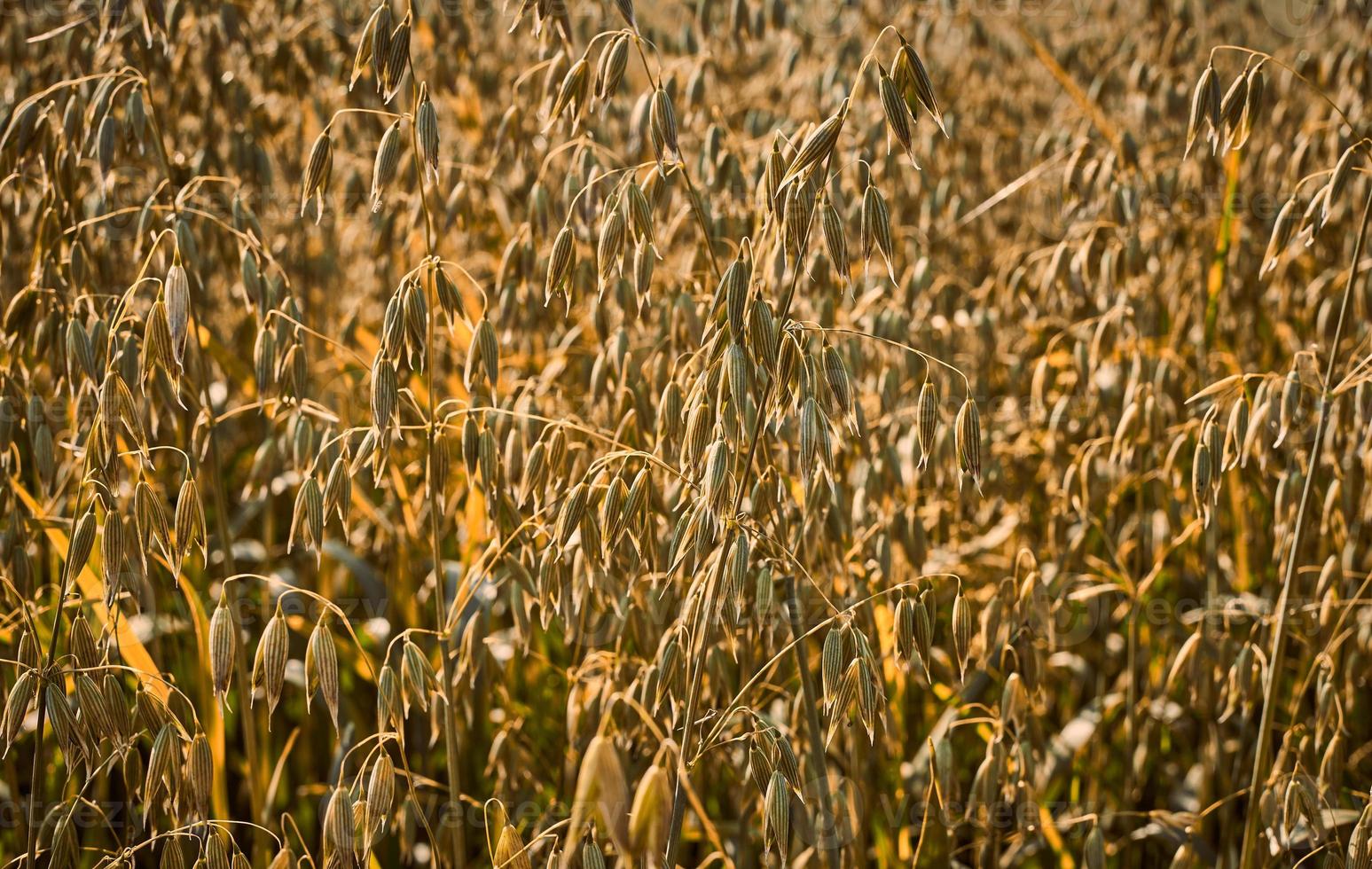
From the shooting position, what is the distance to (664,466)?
1.22 m

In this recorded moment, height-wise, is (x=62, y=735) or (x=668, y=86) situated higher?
(x=668, y=86)

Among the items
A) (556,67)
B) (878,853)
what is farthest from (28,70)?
(878,853)

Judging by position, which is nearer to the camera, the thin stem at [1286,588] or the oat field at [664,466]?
the oat field at [664,466]

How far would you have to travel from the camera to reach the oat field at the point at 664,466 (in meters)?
1.34

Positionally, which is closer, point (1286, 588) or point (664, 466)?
point (664, 466)

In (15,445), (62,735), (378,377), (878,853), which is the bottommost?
(878,853)

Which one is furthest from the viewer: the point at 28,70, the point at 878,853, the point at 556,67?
the point at 28,70

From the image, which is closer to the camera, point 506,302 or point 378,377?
point 378,377

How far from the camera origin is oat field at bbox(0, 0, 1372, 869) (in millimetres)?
1337

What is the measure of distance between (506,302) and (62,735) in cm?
112

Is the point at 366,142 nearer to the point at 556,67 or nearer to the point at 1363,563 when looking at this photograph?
the point at 556,67

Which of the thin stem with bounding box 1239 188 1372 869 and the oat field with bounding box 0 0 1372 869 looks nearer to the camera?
the oat field with bounding box 0 0 1372 869

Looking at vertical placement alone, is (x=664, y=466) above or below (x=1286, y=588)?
above

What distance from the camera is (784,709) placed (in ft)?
7.25
